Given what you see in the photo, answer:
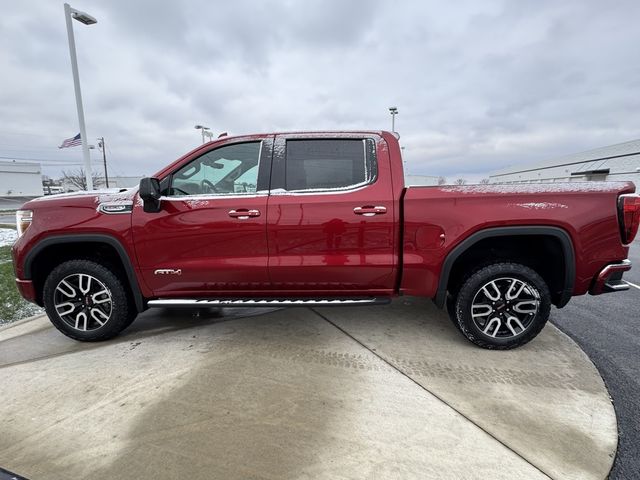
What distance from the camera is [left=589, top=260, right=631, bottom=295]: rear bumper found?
2912mm

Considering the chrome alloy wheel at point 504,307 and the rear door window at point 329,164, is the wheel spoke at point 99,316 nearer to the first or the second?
the rear door window at point 329,164

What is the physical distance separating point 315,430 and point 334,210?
65.1 inches

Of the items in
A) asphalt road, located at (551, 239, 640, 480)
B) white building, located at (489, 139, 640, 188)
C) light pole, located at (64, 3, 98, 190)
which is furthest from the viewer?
white building, located at (489, 139, 640, 188)

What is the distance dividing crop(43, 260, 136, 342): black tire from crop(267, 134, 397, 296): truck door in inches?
59.7

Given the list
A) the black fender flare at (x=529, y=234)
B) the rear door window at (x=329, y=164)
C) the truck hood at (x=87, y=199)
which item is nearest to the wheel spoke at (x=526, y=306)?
the black fender flare at (x=529, y=234)

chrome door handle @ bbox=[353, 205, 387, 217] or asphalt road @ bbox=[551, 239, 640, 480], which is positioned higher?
chrome door handle @ bbox=[353, 205, 387, 217]

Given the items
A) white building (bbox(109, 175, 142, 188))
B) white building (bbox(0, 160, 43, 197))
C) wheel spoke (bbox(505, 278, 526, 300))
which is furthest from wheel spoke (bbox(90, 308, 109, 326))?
white building (bbox(0, 160, 43, 197))

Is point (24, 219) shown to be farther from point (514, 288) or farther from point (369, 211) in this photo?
point (514, 288)

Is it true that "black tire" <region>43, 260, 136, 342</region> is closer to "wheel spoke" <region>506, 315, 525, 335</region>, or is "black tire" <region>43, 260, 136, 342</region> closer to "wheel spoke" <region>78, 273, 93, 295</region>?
"wheel spoke" <region>78, 273, 93, 295</region>

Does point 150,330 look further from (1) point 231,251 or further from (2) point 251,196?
(2) point 251,196

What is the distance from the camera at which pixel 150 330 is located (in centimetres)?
366

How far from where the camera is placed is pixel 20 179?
52594mm

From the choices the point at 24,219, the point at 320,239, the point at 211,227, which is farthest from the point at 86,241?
the point at 320,239

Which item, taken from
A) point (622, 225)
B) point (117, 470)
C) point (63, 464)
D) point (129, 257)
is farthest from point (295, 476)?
point (622, 225)
